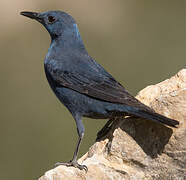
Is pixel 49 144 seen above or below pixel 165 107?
below

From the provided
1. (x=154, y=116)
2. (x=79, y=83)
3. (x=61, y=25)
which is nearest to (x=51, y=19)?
(x=61, y=25)

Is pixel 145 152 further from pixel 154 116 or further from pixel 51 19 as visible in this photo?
pixel 51 19

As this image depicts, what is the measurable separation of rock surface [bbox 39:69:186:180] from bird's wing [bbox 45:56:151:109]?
1.81 ft

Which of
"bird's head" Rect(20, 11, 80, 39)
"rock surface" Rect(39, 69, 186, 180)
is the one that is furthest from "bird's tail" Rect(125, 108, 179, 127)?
"bird's head" Rect(20, 11, 80, 39)

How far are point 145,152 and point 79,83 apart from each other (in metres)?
1.56

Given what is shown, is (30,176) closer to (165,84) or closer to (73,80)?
(73,80)

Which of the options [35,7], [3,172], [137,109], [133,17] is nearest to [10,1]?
[35,7]

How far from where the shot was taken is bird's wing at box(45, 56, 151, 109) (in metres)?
7.97

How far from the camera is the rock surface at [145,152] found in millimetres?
7059

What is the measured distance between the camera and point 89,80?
27.2 ft

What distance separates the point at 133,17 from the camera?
50.5 ft

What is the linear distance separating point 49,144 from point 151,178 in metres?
5.08

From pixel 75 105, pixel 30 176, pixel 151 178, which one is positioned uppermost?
pixel 75 105

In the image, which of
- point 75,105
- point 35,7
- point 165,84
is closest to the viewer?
point 165,84
